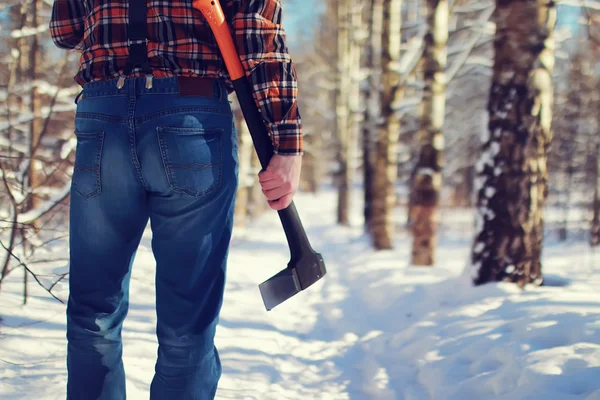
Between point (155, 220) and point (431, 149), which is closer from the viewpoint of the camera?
point (155, 220)

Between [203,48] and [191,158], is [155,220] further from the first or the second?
[203,48]

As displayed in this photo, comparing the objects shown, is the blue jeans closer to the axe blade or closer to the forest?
the axe blade

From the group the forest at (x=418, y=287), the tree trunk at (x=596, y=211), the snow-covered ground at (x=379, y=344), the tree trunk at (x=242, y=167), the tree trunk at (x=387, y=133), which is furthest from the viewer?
the tree trunk at (x=596, y=211)

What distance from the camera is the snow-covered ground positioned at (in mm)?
2422

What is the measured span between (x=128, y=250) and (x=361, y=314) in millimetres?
3424

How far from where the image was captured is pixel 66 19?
1.67 m

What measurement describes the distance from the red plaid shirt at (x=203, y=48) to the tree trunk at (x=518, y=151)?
10.1 feet

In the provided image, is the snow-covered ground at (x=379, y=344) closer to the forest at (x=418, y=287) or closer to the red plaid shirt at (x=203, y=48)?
the forest at (x=418, y=287)

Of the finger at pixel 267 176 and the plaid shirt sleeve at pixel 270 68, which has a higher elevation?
the plaid shirt sleeve at pixel 270 68

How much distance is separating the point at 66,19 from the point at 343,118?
14.6 meters

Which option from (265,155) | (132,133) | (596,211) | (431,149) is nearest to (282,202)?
(265,155)

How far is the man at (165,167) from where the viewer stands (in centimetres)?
145

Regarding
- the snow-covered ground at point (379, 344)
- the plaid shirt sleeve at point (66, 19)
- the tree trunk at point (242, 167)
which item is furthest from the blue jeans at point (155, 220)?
the tree trunk at point (242, 167)

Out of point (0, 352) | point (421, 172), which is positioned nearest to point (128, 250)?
point (0, 352)
